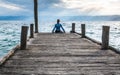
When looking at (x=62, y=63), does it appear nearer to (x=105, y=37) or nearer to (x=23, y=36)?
(x=23, y=36)

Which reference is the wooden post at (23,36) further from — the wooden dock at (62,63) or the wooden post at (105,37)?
the wooden post at (105,37)

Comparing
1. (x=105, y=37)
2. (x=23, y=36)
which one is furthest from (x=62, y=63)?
(x=105, y=37)

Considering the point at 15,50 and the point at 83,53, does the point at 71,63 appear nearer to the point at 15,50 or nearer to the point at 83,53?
the point at 83,53

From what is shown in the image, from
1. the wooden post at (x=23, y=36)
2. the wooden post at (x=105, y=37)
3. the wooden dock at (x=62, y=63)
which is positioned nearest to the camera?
the wooden dock at (x=62, y=63)

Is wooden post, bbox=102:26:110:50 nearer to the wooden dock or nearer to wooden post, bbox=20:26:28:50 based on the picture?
the wooden dock

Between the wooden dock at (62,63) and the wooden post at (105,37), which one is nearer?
the wooden dock at (62,63)

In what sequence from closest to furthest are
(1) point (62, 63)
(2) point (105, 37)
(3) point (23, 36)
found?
1. (1) point (62, 63)
2. (3) point (23, 36)
3. (2) point (105, 37)

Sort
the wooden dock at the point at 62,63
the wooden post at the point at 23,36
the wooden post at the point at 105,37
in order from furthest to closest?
the wooden post at the point at 105,37, the wooden post at the point at 23,36, the wooden dock at the point at 62,63

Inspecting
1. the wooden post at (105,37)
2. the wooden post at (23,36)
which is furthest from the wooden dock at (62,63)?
the wooden post at (105,37)

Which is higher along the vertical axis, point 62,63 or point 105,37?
point 105,37

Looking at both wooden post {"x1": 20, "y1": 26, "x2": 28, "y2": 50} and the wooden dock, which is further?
wooden post {"x1": 20, "y1": 26, "x2": 28, "y2": 50}

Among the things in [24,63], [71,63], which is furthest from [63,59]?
[24,63]

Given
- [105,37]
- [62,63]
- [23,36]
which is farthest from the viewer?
[105,37]

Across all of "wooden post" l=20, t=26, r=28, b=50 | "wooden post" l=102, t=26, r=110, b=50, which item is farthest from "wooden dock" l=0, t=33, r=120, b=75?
"wooden post" l=102, t=26, r=110, b=50
